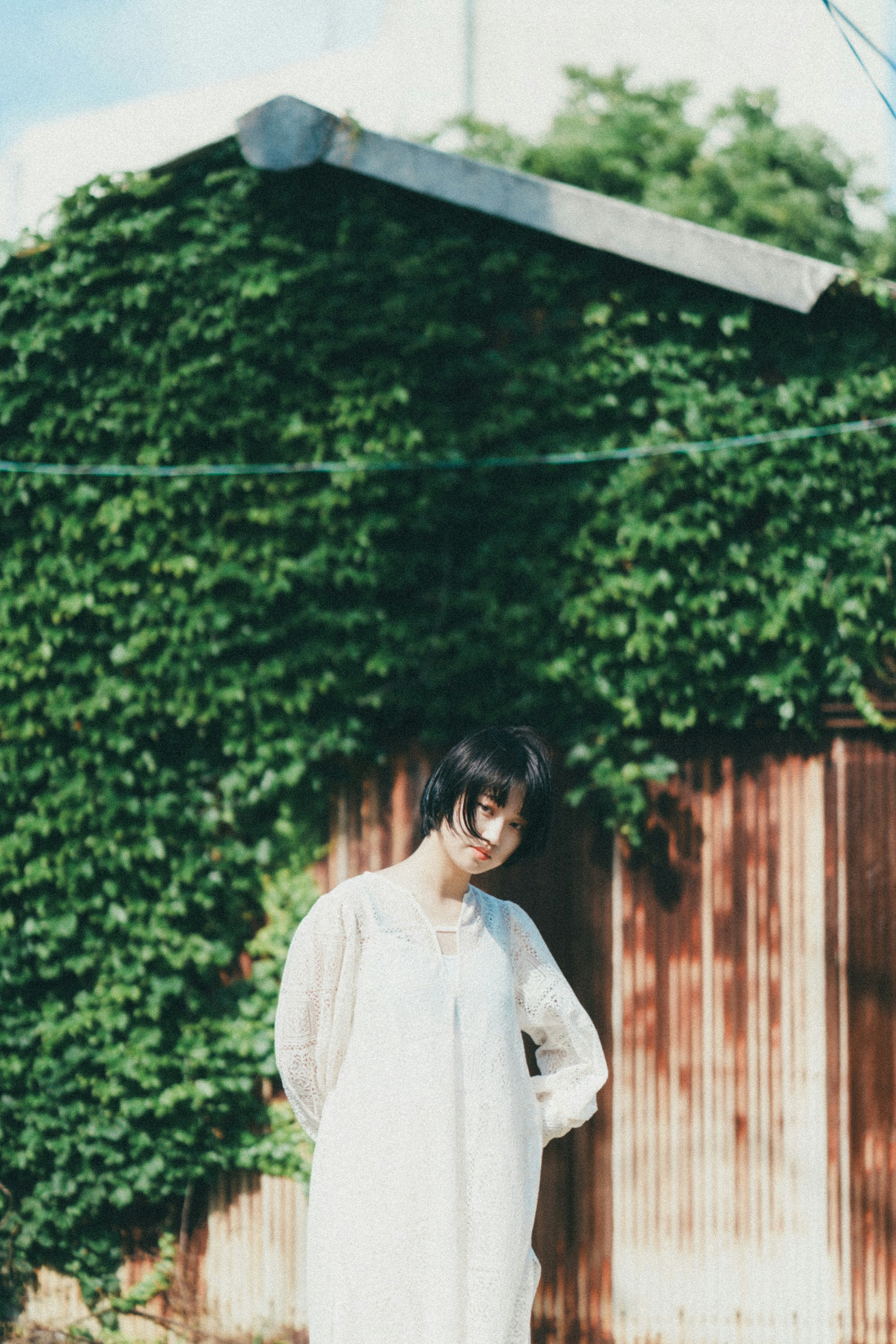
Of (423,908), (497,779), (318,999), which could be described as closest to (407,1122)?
(318,999)

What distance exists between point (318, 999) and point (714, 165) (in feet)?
45.9

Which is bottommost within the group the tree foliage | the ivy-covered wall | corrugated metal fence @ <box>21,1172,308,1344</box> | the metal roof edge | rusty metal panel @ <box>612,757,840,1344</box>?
corrugated metal fence @ <box>21,1172,308,1344</box>

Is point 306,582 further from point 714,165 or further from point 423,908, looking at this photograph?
point 714,165

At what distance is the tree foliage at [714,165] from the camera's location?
13781mm

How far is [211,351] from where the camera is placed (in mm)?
4523

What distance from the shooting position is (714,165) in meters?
13.9

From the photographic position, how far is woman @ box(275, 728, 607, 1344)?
2172 mm

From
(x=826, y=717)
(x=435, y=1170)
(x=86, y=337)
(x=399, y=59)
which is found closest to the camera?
(x=435, y=1170)

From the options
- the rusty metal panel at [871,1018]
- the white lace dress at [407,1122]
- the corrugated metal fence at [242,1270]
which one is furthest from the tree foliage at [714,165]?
the white lace dress at [407,1122]

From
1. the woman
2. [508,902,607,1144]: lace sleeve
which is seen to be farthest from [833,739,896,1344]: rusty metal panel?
the woman

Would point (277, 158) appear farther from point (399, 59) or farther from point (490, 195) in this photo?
point (399, 59)

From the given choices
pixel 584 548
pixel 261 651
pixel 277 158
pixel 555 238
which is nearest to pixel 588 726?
pixel 584 548

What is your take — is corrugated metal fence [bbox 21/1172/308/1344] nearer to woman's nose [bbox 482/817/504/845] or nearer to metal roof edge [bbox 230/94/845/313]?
woman's nose [bbox 482/817/504/845]

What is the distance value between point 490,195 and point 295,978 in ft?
10.9
